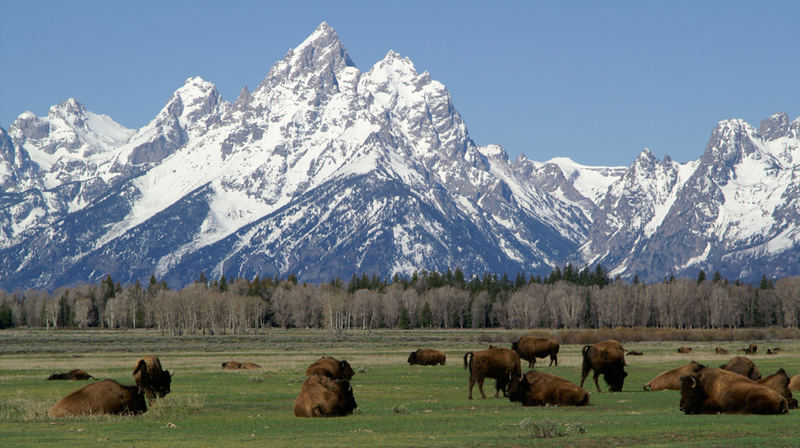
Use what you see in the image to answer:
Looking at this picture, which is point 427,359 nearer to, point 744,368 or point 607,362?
point 607,362

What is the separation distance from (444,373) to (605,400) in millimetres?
21580

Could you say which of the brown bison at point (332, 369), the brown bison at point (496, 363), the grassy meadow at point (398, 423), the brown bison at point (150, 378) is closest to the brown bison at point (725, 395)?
the grassy meadow at point (398, 423)

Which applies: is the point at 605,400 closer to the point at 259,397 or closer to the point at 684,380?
the point at 684,380

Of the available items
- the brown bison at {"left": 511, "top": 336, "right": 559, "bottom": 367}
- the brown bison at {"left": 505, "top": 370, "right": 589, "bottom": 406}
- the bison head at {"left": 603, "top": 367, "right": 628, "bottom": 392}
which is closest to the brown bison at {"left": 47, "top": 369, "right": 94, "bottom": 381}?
the brown bison at {"left": 511, "top": 336, "right": 559, "bottom": 367}

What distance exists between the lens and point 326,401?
3022 centimetres

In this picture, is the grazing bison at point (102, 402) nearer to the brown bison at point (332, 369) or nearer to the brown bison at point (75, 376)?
the brown bison at point (332, 369)

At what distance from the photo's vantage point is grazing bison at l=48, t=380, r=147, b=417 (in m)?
29.8

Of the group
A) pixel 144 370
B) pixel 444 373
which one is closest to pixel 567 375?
pixel 444 373

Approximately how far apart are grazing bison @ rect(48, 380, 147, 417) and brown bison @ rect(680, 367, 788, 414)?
1758 centimetres

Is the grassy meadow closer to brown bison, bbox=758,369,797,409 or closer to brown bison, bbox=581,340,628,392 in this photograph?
brown bison, bbox=581,340,628,392

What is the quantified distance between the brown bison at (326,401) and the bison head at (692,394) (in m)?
10.6

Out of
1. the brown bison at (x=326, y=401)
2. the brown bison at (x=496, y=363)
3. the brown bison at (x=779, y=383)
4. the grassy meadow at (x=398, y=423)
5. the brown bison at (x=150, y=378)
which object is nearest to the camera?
the grassy meadow at (x=398, y=423)

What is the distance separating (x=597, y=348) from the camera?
128ft

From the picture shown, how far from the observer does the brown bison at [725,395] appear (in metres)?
27.8
